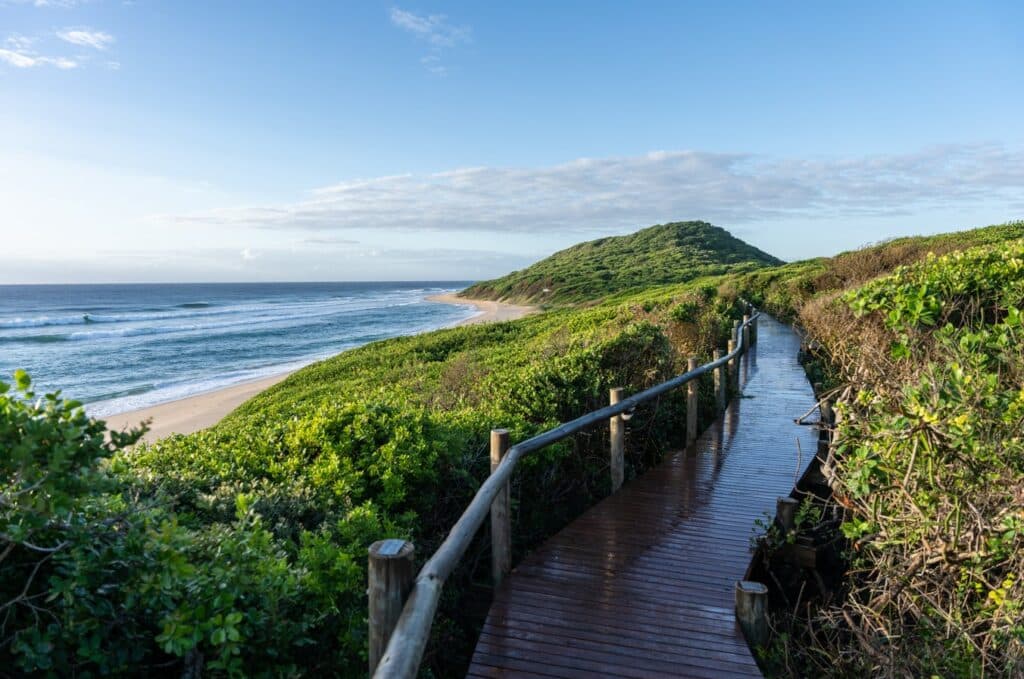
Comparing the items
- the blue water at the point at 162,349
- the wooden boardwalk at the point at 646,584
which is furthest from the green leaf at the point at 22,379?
the blue water at the point at 162,349

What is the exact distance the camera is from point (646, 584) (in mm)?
5047

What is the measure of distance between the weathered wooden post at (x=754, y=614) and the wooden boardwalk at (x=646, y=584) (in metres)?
0.10

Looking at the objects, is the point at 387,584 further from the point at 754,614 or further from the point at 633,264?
the point at 633,264

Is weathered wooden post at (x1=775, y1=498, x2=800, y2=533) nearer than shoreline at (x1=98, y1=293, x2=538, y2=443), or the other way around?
weathered wooden post at (x1=775, y1=498, x2=800, y2=533)

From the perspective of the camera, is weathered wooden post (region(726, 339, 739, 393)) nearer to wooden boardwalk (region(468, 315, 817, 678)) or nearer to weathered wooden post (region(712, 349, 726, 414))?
weathered wooden post (region(712, 349, 726, 414))

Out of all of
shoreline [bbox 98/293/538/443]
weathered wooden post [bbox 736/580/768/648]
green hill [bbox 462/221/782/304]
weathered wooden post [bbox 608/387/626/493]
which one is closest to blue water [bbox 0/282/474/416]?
shoreline [bbox 98/293/538/443]

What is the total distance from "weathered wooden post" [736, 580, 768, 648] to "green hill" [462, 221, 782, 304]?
2241 inches

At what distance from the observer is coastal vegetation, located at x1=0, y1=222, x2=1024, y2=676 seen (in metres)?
2.73

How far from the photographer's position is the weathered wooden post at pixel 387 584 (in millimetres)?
2807

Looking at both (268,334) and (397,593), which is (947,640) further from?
(268,334)

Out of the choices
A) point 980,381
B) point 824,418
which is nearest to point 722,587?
point 980,381

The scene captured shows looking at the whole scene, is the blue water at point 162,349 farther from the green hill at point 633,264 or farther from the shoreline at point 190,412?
the green hill at point 633,264

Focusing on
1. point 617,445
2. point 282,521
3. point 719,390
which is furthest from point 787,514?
point 719,390

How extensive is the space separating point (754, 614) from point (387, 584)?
8.89ft
